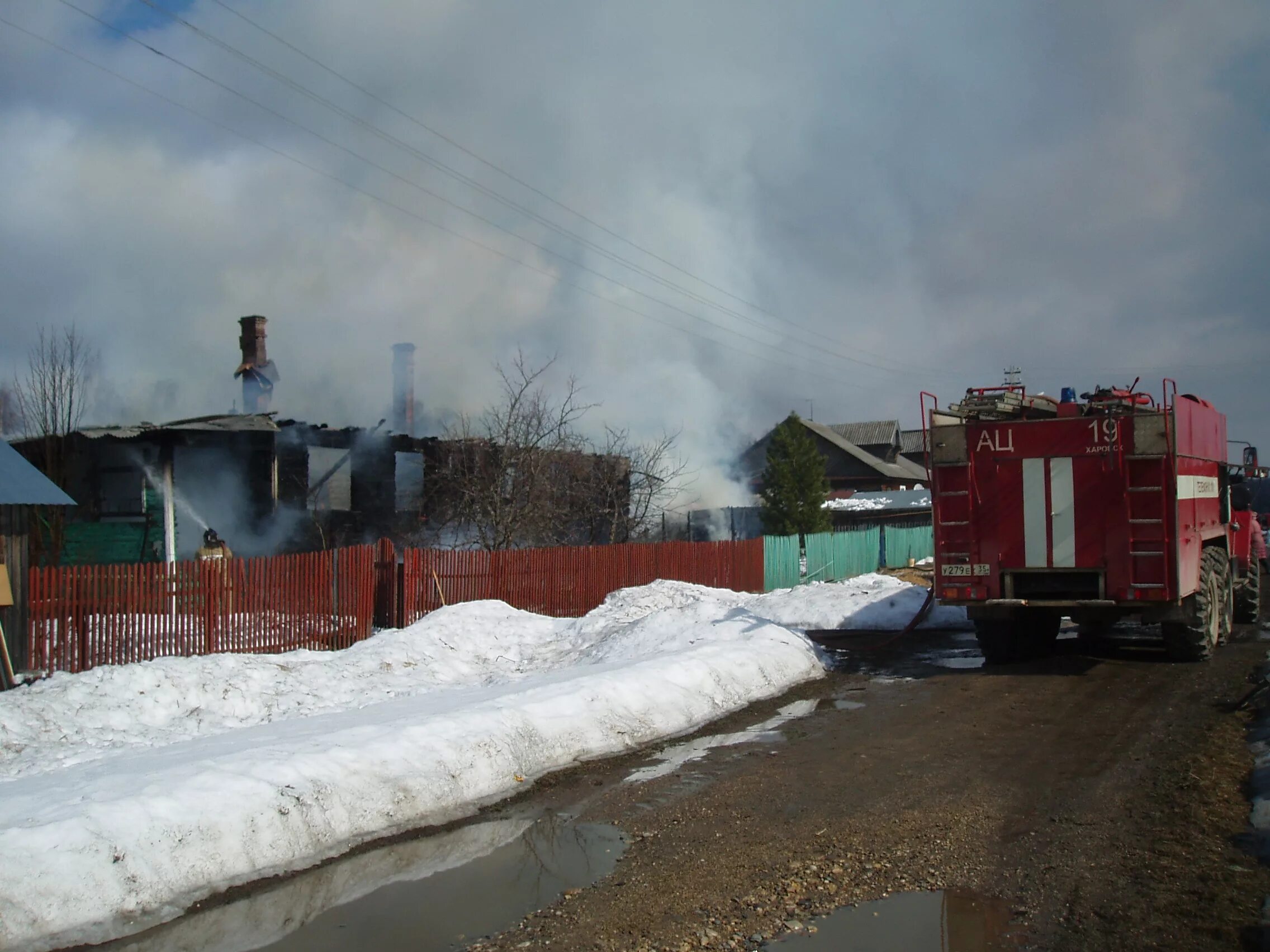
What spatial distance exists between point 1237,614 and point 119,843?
16.2 m

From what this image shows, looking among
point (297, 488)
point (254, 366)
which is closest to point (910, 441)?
point (254, 366)

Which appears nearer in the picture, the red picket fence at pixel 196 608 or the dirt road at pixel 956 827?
the dirt road at pixel 956 827

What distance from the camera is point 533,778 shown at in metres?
7.46

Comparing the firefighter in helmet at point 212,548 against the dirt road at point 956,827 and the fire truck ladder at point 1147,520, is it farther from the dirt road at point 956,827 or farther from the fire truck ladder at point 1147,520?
the fire truck ladder at point 1147,520

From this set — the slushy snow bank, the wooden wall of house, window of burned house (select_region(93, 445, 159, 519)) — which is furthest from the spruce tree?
the wooden wall of house

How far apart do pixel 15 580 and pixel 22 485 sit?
1.06 metres

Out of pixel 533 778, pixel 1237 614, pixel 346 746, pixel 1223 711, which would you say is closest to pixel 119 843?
pixel 346 746

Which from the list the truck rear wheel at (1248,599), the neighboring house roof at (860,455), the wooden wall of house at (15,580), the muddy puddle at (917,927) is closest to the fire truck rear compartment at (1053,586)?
the truck rear wheel at (1248,599)

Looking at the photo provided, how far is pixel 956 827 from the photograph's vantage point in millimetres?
5996

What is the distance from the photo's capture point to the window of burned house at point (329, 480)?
24.3 meters

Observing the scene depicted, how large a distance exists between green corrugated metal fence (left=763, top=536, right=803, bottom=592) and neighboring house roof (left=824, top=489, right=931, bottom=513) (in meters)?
12.6

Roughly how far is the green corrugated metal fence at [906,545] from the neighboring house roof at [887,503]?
4709 mm

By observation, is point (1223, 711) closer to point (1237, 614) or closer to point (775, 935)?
point (775, 935)

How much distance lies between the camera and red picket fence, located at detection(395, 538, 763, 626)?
54.3 feet
